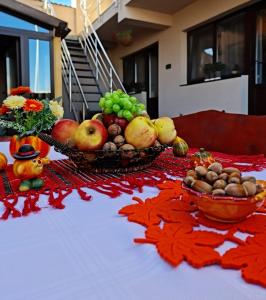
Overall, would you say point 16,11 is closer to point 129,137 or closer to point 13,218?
point 129,137

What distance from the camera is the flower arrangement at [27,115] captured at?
0.73m

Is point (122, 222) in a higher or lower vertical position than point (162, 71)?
lower

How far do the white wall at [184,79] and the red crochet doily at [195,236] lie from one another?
3162mm

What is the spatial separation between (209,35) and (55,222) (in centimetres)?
392

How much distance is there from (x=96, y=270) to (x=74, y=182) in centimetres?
34

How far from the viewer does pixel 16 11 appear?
302 centimetres

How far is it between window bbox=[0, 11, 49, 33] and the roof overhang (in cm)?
5

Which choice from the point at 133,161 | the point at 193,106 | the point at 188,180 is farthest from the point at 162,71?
the point at 188,180

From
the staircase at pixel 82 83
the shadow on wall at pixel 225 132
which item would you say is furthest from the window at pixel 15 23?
the shadow on wall at pixel 225 132

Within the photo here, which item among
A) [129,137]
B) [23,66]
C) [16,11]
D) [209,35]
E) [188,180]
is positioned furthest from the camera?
[209,35]

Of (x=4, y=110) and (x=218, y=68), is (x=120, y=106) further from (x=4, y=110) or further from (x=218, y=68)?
(x=218, y=68)

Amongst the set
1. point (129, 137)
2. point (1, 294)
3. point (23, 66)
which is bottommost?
point (1, 294)

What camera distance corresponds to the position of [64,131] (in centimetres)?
70

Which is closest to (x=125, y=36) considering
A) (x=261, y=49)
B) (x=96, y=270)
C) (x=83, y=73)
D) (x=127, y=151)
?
(x=83, y=73)
